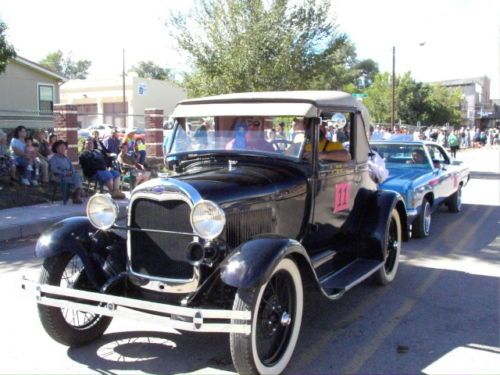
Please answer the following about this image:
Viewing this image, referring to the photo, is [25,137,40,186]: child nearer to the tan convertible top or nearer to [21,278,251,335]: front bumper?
the tan convertible top

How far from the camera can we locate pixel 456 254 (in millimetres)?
7262

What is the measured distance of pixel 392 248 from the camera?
6000 millimetres

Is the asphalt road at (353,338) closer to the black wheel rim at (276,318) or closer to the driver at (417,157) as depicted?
the black wheel rim at (276,318)

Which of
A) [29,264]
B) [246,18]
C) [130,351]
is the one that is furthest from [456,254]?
[246,18]

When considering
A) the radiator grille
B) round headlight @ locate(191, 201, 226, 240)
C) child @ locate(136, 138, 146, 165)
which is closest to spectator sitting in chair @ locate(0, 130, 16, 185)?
child @ locate(136, 138, 146, 165)

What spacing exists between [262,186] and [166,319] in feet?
4.52

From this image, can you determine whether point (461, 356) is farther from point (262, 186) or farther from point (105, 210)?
point (105, 210)

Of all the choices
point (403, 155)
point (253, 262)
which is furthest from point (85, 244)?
point (403, 155)

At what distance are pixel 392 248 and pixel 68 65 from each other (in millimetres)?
93718

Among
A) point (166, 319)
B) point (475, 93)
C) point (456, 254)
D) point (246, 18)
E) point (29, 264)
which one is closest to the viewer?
point (166, 319)

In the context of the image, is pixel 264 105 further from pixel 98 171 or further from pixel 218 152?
pixel 98 171

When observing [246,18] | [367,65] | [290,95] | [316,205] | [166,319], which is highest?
[367,65]

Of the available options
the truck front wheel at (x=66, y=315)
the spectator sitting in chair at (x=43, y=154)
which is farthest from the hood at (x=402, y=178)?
the spectator sitting in chair at (x=43, y=154)

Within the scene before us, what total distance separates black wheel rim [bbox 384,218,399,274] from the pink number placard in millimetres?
841
